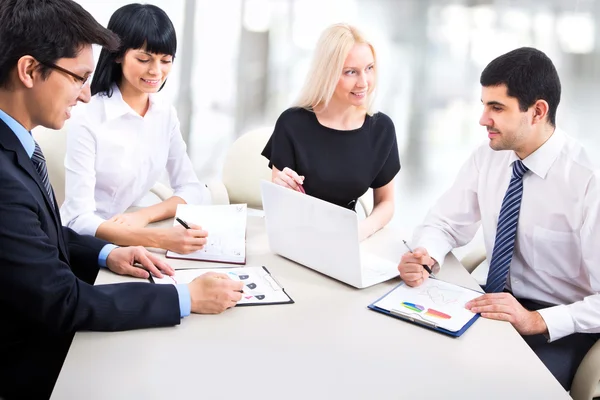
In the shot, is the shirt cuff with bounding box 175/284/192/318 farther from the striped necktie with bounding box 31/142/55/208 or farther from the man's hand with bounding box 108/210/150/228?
the man's hand with bounding box 108/210/150/228

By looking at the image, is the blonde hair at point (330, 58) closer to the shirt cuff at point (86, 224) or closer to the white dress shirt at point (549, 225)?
the white dress shirt at point (549, 225)

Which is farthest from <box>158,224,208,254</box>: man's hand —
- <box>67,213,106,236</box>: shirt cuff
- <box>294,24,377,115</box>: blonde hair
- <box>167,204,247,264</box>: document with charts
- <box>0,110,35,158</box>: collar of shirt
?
<box>294,24,377,115</box>: blonde hair

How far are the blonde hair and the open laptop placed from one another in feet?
2.39

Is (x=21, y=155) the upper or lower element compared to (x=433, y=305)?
upper

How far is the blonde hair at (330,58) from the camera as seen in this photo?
2281 millimetres

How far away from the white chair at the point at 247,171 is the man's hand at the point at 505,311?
4.44ft

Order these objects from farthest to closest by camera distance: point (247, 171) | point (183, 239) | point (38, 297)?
point (247, 171)
point (183, 239)
point (38, 297)

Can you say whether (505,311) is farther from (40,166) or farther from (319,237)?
(40,166)

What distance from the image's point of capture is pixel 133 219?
79.6 inches

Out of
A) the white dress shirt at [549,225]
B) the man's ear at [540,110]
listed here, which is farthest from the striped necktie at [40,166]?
the man's ear at [540,110]

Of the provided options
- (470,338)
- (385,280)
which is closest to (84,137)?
(385,280)

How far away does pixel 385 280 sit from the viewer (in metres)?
1.68

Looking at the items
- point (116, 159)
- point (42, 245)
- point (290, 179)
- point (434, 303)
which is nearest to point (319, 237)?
point (434, 303)

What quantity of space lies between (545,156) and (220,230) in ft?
3.32
